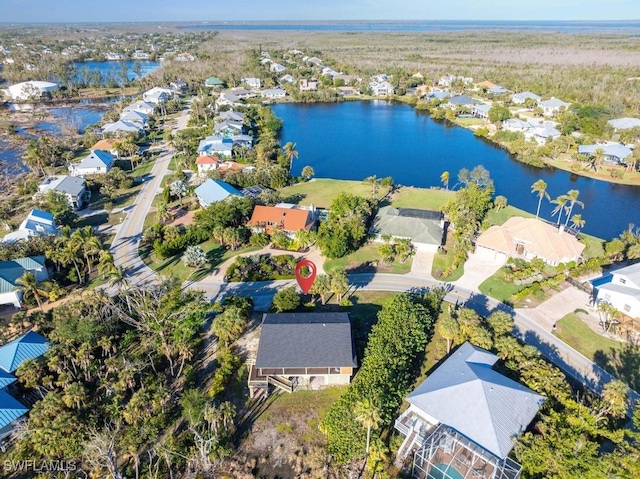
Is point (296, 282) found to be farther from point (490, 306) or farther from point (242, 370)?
point (490, 306)

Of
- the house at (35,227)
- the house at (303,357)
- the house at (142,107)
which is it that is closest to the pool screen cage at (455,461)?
the house at (303,357)

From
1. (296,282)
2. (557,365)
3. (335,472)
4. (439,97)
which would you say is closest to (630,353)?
(557,365)

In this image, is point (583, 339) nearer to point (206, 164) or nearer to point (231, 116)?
point (206, 164)

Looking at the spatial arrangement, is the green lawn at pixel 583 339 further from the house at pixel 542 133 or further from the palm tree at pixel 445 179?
the house at pixel 542 133

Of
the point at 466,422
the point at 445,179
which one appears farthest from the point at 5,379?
the point at 445,179

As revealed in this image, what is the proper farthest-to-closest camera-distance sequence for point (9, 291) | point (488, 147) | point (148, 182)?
1. point (488, 147)
2. point (148, 182)
3. point (9, 291)
